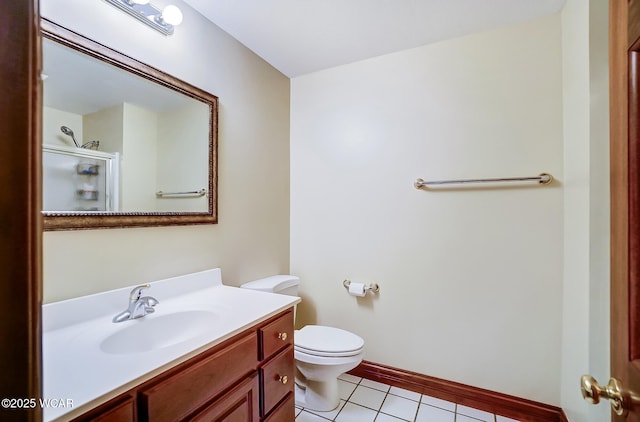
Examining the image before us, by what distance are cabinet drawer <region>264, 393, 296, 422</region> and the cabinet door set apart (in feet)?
0.37

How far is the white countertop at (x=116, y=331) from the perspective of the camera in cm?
66

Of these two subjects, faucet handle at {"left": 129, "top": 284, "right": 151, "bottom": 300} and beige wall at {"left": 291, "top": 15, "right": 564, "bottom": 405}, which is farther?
beige wall at {"left": 291, "top": 15, "right": 564, "bottom": 405}

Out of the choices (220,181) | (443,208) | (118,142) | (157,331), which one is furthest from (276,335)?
(443,208)

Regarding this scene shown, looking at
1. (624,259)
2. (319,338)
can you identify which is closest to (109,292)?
(319,338)

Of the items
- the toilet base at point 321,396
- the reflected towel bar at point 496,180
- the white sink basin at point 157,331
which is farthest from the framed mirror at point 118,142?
the reflected towel bar at point 496,180

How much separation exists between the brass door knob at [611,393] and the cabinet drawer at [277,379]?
0.97 m

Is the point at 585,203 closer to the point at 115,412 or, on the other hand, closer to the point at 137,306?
the point at 115,412

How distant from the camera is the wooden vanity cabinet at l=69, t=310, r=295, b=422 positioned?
722 mm

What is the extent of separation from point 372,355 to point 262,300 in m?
1.15

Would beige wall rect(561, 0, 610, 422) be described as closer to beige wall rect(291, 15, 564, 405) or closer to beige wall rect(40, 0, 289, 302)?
beige wall rect(291, 15, 564, 405)

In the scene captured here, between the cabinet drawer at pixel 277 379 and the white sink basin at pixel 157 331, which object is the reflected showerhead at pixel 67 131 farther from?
the cabinet drawer at pixel 277 379

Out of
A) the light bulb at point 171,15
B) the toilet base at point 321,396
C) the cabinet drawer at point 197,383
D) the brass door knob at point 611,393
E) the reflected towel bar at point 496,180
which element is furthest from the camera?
the toilet base at point 321,396

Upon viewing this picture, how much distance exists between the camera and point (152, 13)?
1.27 m

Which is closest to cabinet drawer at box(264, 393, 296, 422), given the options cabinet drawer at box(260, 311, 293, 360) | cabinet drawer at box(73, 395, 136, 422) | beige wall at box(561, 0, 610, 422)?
cabinet drawer at box(260, 311, 293, 360)
